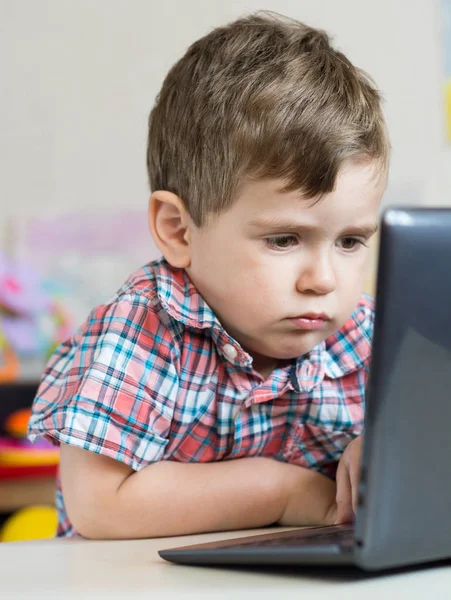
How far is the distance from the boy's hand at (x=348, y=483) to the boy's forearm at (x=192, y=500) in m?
0.06

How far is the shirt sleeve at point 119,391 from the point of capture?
0.78 m

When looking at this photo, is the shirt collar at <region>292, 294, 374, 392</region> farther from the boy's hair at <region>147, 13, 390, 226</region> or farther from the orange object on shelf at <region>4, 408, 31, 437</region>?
the orange object on shelf at <region>4, 408, 31, 437</region>

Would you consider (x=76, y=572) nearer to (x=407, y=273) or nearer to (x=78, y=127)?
(x=407, y=273)

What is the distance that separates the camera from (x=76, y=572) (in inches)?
22.7

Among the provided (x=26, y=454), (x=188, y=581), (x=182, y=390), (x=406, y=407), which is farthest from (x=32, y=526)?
(x=406, y=407)

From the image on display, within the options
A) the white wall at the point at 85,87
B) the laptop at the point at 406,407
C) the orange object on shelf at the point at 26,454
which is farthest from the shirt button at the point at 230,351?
the white wall at the point at 85,87

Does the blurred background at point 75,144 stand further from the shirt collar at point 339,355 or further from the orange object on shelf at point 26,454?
the shirt collar at point 339,355

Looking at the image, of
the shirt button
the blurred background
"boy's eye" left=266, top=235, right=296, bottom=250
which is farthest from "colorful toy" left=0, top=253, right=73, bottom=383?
"boy's eye" left=266, top=235, right=296, bottom=250

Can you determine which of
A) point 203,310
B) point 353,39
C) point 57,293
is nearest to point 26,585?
point 203,310

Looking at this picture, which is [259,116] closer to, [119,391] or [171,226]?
[171,226]

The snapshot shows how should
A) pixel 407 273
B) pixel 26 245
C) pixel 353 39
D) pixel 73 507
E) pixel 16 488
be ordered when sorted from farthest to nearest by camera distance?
pixel 353 39, pixel 26 245, pixel 16 488, pixel 73 507, pixel 407 273

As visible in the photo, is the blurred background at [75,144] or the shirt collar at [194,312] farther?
the blurred background at [75,144]

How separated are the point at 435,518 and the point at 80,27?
1.93 meters

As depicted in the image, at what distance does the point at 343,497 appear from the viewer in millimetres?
766
